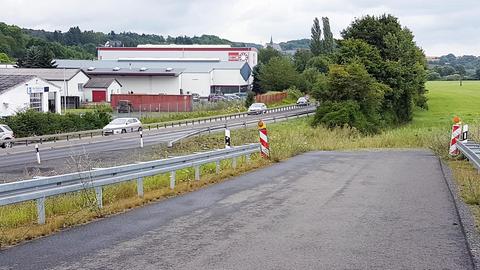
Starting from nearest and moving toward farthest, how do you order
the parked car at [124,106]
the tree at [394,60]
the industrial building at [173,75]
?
1. the tree at [394,60]
2. the parked car at [124,106]
3. the industrial building at [173,75]

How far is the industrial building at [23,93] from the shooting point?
5591 cm

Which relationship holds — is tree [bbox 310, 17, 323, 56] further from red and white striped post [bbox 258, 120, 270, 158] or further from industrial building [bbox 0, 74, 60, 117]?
red and white striped post [bbox 258, 120, 270, 158]

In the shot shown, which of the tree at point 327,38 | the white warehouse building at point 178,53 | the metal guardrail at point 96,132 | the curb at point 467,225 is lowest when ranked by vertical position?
the metal guardrail at point 96,132

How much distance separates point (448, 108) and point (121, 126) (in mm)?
53279

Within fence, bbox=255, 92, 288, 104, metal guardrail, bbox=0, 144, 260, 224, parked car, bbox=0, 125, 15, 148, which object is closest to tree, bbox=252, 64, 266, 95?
fence, bbox=255, 92, 288, 104

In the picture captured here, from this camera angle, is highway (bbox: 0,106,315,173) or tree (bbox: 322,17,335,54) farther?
tree (bbox: 322,17,335,54)

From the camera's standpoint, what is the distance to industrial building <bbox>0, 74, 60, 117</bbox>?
55.9 meters

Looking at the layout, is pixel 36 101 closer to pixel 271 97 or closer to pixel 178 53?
pixel 271 97

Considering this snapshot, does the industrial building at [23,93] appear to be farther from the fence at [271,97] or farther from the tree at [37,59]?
the tree at [37,59]

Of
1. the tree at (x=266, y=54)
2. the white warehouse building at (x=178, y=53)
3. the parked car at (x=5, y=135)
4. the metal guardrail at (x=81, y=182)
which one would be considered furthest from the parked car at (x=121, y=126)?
the tree at (x=266, y=54)

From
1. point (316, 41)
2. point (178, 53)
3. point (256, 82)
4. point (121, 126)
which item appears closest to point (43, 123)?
point (121, 126)

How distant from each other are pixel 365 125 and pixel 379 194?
1784 inches

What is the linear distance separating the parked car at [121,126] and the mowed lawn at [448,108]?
101ft

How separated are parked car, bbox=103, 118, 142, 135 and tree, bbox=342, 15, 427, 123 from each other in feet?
85.6
